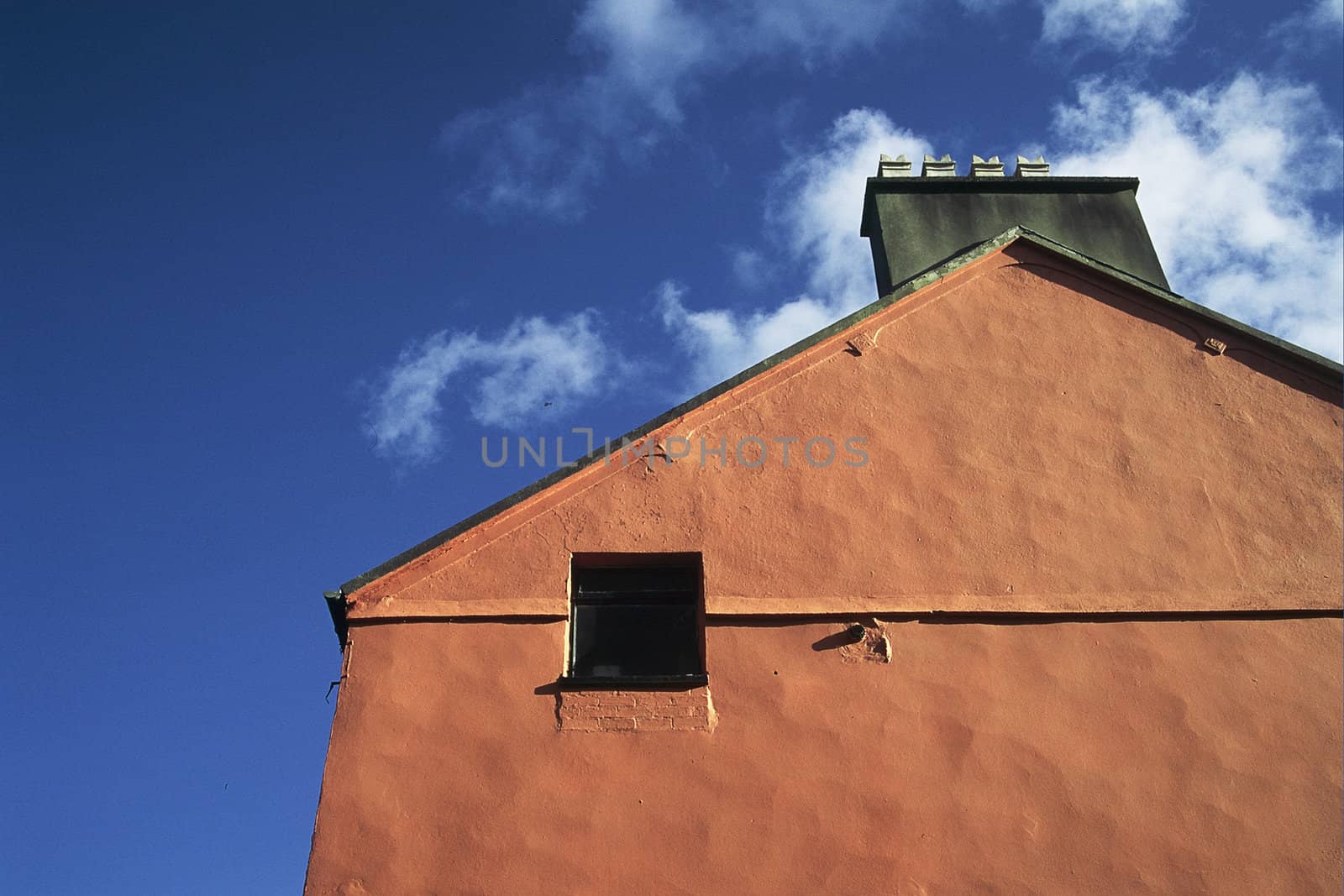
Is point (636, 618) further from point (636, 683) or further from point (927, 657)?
point (927, 657)

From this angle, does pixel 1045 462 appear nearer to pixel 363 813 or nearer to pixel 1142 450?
pixel 1142 450

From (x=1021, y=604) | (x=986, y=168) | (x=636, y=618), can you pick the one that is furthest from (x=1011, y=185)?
(x=636, y=618)

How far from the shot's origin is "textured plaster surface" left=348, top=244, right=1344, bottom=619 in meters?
6.21

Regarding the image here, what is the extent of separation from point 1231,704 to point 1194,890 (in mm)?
1052

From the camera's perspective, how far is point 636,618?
629cm

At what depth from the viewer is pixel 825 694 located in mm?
5828

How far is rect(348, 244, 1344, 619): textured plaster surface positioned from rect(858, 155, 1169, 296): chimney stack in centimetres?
329

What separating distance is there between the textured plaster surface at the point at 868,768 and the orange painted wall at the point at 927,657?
0.05ft

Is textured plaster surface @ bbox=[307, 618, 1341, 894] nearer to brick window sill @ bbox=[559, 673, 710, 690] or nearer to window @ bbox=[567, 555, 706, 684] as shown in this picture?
brick window sill @ bbox=[559, 673, 710, 690]

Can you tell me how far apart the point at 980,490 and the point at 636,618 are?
7.05ft

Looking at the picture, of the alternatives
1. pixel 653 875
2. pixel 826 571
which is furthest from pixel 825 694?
pixel 653 875

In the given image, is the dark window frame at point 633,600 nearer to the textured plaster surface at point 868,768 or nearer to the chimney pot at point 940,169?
the textured plaster surface at point 868,768

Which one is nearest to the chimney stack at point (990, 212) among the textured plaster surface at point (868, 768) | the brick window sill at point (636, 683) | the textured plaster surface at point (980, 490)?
the textured plaster surface at point (980, 490)

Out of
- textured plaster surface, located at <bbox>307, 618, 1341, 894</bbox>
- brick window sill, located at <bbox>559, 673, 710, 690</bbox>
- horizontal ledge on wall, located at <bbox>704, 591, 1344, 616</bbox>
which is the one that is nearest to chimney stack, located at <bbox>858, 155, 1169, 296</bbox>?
horizontal ledge on wall, located at <bbox>704, 591, 1344, 616</bbox>
